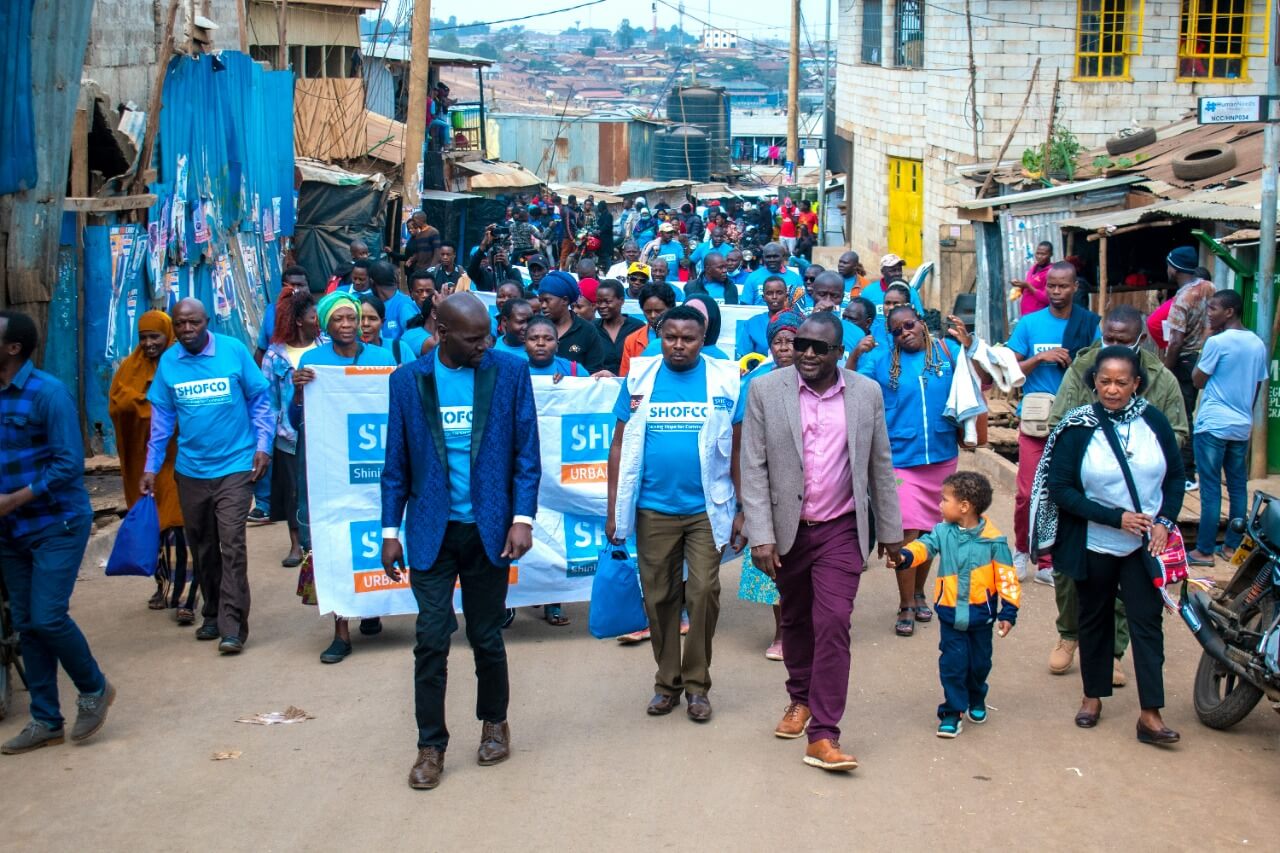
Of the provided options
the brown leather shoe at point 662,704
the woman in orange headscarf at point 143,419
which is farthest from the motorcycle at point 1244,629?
the woman in orange headscarf at point 143,419

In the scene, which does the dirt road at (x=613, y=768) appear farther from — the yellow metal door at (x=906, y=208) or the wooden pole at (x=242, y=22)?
the yellow metal door at (x=906, y=208)

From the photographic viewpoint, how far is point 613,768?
5.89 m

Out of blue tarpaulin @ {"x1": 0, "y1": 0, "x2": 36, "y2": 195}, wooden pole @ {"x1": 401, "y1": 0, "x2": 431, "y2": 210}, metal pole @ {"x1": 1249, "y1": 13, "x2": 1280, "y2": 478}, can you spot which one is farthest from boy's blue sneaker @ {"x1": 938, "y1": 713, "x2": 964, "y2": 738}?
wooden pole @ {"x1": 401, "y1": 0, "x2": 431, "y2": 210}

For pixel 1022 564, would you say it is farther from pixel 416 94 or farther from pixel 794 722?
pixel 416 94

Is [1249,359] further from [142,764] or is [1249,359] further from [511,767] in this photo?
[142,764]

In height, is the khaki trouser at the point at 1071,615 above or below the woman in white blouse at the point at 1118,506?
below

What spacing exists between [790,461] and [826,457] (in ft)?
0.48

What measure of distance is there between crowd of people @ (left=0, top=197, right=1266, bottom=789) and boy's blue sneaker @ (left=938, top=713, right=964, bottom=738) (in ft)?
0.16

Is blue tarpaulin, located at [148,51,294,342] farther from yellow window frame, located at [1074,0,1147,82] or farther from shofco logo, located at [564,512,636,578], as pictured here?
yellow window frame, located at [1074,0,1147,82]

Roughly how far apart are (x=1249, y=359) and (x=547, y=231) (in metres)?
21.5

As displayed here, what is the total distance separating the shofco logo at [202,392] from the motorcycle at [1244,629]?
15.3 ft

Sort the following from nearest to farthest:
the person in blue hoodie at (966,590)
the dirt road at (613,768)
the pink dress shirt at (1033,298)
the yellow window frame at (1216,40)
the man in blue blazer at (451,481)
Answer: the dirt road at (613,768) < the man in blue blazer at (451,481) < the person in blue hoodie at (966,590) < the pink dress shirt at (1033,298) < the yellow window frame at (1216,40)

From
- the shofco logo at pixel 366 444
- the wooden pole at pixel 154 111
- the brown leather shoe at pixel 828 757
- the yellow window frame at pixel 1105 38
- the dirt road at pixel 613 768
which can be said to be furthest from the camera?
the yellow window frame at pixel 1105 38

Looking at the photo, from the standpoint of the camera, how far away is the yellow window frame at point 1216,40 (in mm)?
22562
